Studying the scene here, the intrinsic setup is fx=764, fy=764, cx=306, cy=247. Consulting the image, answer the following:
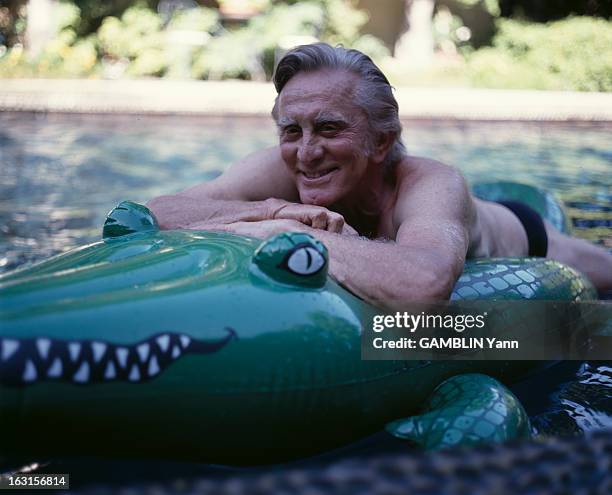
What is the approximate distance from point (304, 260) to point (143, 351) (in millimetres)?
486

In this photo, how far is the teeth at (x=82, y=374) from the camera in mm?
1709

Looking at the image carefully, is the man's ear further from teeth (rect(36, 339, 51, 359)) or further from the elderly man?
teeth (rect(36, 339, 51, 359))

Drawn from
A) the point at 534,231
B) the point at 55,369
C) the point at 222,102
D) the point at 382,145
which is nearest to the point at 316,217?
the point at 382,145

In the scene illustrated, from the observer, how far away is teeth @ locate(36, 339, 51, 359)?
5.51 feet

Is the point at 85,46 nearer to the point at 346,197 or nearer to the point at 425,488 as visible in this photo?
the point at 346,197

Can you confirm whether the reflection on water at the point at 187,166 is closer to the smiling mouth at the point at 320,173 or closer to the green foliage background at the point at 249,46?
the smiling mouth at the point at 320,173

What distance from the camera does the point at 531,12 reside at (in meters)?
18.4

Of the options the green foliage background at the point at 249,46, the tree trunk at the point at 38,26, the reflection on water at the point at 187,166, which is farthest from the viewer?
the tree trunk at the point at 38,26

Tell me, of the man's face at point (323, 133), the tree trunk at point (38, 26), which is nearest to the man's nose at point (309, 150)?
the man's face at point (323, 133)

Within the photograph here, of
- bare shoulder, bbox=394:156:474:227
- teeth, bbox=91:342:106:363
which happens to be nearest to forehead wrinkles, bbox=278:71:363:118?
bare shoulder, bbox=394:156:474:227

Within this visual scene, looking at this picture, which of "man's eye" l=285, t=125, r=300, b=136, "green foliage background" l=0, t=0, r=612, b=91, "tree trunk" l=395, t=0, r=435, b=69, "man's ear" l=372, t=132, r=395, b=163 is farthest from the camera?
"tree trunk" l=395, t=0, r=435, b=69

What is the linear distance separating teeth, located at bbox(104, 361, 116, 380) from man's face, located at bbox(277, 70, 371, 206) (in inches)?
50.3

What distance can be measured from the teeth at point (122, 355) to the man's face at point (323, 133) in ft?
4.09

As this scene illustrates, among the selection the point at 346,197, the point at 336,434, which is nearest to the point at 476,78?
the point at 346,197
